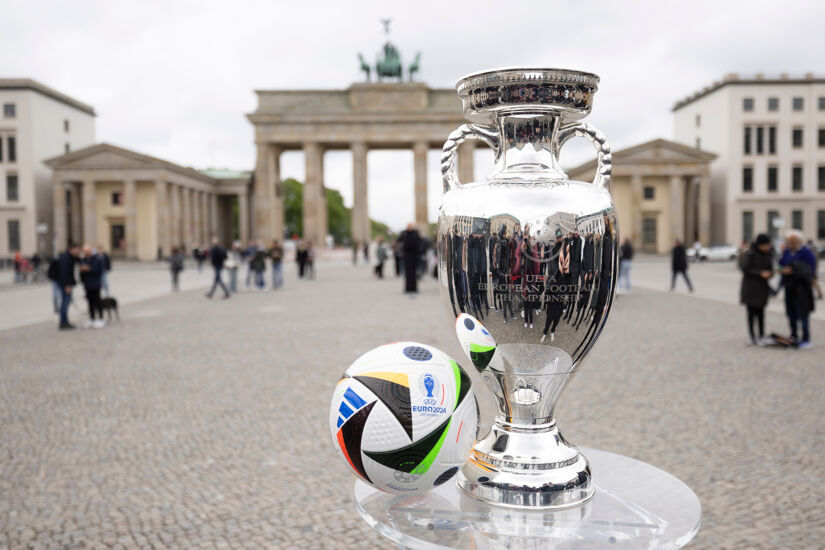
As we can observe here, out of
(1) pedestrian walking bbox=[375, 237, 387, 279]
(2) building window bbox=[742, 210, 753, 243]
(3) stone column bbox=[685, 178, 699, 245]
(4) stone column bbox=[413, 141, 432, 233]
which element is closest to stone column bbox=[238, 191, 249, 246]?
(4) stone column bbox=[413, 141, 432, 233]

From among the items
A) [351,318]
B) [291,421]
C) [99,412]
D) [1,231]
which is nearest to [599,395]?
[291,421]

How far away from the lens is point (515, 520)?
7.96ft

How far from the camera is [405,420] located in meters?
2.47

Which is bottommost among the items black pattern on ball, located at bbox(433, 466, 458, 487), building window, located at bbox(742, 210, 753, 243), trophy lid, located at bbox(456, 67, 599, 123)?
black pattern on ball, located at bbox(433, 466, 458, 487)

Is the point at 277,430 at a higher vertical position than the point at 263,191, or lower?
lower

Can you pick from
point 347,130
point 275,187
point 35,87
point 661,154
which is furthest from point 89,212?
point 661,154

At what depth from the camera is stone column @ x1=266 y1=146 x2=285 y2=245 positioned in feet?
215

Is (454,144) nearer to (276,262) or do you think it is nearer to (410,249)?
(410,249)

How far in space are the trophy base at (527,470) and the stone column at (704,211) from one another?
64.4 meters

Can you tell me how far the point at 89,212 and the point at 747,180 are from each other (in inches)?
2365

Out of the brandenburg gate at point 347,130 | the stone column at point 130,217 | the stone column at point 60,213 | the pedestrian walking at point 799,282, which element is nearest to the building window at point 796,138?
the brandenburg gate at point 347,130

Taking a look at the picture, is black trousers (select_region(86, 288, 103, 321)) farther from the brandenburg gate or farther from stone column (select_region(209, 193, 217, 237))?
stone column (select_region(209, 193, 217, 237))

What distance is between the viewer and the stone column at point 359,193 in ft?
213

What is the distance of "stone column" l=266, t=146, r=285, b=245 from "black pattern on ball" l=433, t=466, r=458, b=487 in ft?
208
